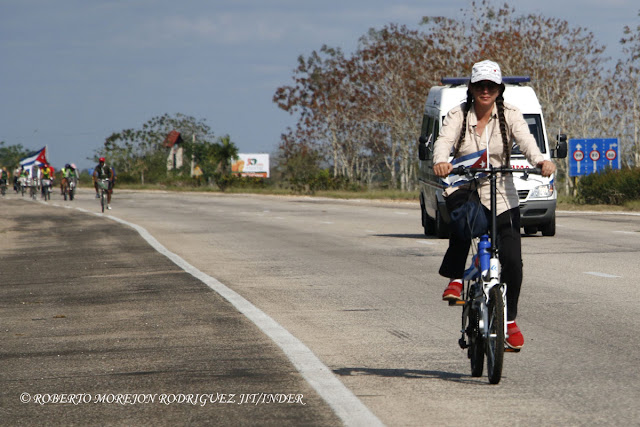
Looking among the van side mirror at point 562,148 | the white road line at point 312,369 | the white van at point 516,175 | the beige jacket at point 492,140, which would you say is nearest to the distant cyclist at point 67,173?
the white van at point 516,175

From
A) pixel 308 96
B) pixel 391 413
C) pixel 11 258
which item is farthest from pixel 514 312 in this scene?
pixel 308 96

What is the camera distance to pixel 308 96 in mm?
67000


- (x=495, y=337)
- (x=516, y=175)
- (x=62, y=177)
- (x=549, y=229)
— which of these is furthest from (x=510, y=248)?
(x=62, y=177)

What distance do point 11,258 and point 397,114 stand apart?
4151cm

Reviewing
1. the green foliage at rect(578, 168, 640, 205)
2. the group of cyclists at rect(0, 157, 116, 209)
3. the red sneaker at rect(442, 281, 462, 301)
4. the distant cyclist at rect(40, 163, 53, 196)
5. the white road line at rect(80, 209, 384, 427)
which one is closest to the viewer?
the white road line at rect(80, 209, 384, 427)

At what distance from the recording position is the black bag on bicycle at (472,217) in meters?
6.28

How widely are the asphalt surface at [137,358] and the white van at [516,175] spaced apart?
21.4 feet

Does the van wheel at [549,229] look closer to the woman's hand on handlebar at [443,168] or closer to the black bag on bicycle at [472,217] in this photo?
the black bag on bicycle at [472,217]

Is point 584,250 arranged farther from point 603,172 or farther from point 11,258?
point 603,172

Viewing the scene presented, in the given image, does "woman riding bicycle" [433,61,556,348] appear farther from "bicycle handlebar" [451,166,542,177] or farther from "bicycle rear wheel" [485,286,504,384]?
"bicycle rear wheel" [485,286,504,384]

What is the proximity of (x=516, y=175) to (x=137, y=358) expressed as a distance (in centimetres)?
1242

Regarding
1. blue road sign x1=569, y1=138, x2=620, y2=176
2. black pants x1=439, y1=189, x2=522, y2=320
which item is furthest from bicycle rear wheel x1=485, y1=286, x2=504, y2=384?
blue road sign x1=569, y1=138, x2=620, y2=176

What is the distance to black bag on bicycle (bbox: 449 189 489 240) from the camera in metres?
6.28

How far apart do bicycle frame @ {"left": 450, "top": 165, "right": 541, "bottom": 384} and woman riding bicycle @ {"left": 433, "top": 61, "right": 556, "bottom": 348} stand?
77 mm
